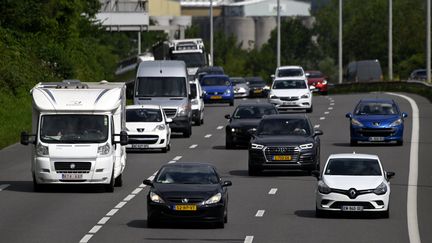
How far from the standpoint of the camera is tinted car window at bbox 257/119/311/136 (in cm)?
4297

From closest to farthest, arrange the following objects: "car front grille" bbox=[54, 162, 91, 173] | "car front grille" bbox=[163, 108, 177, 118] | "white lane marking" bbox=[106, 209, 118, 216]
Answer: "white lane marking" bbox=[106, 209, 118, 216] → "car front grille" bbox=[54, 162, 91, 173] → "car front grille" bbox=[163, 108, 177, 118]

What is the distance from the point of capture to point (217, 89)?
77.8 metres

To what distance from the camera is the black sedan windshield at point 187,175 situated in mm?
29953

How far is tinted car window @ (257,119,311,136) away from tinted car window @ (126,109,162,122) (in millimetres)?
7967

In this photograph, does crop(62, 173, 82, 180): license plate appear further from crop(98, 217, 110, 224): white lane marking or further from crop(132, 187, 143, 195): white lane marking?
crop(98, 217, 110, 224): white lane marking

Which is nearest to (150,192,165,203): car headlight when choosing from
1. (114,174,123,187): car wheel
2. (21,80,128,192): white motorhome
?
(21,80,128,192): white motorhome

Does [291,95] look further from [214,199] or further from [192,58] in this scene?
[214,199]

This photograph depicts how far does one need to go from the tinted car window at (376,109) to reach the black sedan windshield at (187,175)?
72.7ft

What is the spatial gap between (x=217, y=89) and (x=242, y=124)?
26698 millimetres

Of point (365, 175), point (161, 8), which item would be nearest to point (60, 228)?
point (365, 175)

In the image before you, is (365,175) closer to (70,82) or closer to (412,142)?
(70,82)

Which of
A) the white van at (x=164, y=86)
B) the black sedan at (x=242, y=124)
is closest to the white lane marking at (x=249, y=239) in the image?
the black sedan at (x=242, y=124)

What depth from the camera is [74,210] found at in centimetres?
3319

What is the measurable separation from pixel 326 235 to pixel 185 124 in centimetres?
2922
